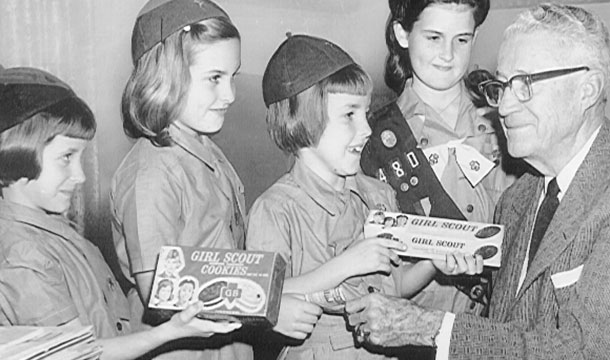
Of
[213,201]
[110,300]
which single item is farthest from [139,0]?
[110,300]

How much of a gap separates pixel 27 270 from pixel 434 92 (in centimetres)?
131

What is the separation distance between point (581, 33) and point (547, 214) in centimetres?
46

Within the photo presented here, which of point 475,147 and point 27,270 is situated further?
point 475,147

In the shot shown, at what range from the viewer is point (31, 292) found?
204 centimetres

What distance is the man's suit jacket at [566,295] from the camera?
1971 millimetres

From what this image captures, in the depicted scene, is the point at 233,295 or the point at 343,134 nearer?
the point at 233,295

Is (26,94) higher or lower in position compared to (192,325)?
higher

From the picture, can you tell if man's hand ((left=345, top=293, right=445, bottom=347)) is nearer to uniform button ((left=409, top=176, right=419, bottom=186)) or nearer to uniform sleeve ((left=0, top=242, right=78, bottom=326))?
uniform button ((left=409, top=176, right=419, bottom=186))

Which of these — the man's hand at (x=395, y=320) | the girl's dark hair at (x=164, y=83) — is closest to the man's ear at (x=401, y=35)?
the girl's dark hair at (x=164, y=83)

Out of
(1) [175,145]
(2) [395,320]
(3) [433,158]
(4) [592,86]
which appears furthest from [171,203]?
(4) [592,86]

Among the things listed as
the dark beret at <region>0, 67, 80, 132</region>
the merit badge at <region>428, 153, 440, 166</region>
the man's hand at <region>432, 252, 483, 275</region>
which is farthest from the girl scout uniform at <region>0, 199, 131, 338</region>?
the merit badge at <region>428, 153, 440, 166</region>

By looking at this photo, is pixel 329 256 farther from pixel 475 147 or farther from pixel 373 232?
pixel 475 147

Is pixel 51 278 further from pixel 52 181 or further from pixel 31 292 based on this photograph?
pixel 52 181

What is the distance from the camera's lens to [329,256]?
94.1 inches
